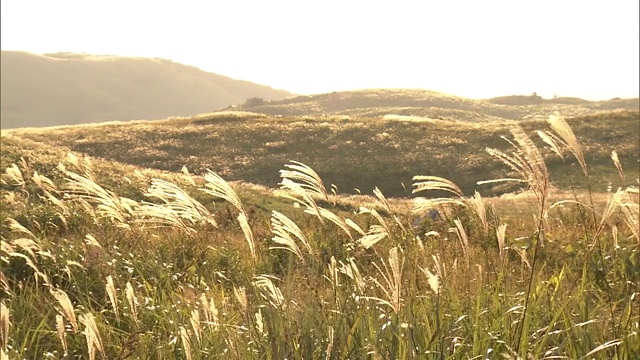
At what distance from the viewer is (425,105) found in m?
146

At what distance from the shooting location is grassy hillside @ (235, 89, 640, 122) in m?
126

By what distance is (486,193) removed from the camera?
127 ft

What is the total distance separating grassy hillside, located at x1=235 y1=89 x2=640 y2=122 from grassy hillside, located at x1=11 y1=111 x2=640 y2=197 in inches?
2445

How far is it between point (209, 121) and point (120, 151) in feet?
50.8

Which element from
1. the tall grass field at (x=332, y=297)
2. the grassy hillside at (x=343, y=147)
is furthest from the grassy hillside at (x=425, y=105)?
the tall grass field at (x=332, y=297)

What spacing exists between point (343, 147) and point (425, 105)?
3850 inches

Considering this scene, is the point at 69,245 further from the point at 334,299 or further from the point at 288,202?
the point at 288,202

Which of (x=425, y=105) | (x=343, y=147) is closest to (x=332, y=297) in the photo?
(x=343, y=147)

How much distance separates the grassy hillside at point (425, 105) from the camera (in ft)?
414

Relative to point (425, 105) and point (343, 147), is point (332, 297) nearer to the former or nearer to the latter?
point (343, 147)

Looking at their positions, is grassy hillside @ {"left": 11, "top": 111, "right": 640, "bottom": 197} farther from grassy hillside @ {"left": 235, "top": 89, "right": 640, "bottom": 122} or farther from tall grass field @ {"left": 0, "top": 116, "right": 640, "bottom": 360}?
grassy hillside @ {"left": 235, "top": 89, "right": 640, "bottom": 122}

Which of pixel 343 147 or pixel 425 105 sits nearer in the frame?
pixel 343 147

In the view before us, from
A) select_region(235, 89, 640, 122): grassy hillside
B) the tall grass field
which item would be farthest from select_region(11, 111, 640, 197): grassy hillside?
select_region(235, 89, 640, 122): grassy hillside

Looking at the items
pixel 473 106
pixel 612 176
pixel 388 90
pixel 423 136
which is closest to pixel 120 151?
pixel 423 136
